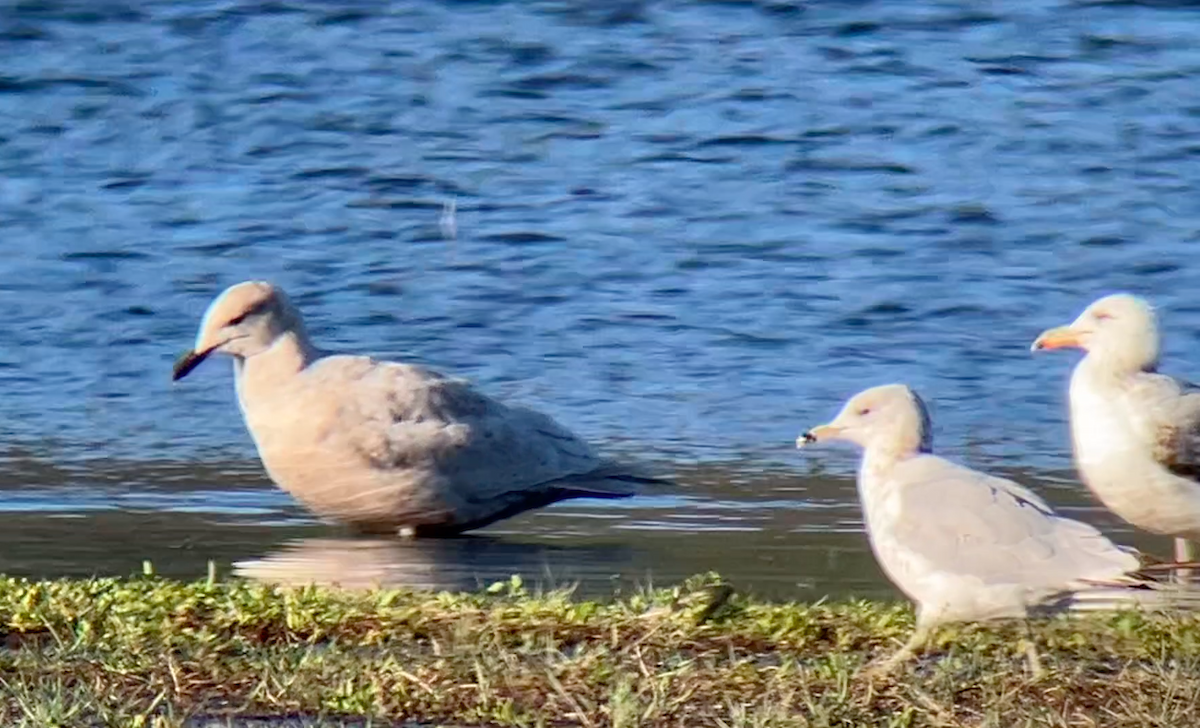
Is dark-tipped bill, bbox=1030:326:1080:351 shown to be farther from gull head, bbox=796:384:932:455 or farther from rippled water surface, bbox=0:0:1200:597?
gull head, bbox=796:384:932:455

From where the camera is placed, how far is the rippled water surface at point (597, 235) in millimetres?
8695

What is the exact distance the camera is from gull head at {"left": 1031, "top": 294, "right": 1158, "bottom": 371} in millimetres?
8062

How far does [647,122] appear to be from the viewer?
14.3 meters

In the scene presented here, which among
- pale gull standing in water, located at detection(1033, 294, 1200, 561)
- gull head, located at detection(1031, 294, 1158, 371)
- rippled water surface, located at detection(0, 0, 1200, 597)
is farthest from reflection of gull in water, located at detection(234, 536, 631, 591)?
gull head, located at detection(1031, 294, 1158, 371)

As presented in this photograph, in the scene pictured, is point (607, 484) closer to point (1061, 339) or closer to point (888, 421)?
point (1061, 339)

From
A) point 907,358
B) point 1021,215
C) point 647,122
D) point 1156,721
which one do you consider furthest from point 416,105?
point 1156,721

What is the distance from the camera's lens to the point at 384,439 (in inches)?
336

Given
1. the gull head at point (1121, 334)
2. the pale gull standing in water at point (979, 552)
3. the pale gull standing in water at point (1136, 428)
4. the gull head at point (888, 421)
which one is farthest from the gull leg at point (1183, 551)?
the gull head at point (888, 421)

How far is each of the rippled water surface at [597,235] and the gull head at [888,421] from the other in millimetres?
526

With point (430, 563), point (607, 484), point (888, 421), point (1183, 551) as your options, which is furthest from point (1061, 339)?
point (430, 563)

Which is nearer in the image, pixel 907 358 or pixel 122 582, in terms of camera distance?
pixel 122 582

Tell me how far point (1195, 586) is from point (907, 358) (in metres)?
3.60

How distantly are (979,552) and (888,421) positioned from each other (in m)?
0.68

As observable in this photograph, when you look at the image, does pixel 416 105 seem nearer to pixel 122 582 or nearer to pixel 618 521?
pixel 618 521
